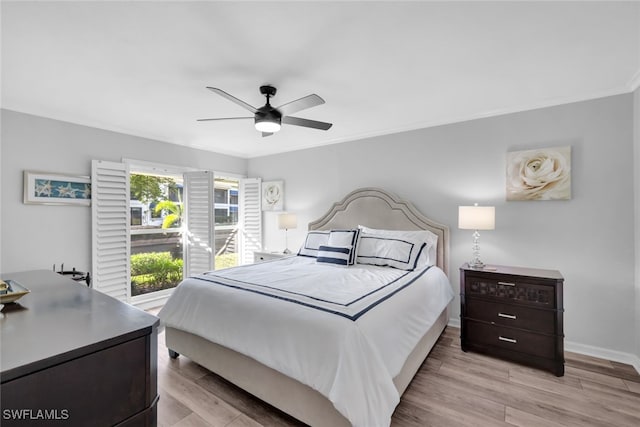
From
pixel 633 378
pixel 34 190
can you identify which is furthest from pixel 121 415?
pixel 633 378

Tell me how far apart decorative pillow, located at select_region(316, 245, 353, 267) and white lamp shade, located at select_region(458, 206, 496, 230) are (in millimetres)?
1229

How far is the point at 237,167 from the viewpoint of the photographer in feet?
17.7

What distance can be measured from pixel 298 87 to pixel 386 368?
7.56 feet

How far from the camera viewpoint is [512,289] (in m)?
2.66

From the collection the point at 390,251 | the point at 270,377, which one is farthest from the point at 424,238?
the point at 270,377

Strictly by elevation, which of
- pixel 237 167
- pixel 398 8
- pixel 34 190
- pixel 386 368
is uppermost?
pixel 398 8

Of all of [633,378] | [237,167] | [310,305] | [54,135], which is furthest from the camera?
[237,167]

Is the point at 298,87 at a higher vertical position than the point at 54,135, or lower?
higher

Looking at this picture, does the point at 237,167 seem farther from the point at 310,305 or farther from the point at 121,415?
the point at 121,415

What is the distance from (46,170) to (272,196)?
2.92m

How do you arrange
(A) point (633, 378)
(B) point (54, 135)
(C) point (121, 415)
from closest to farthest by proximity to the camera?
1. (C) point (121, 415)
2. (A) point (633, 378)
3. (B) point (54, 135)

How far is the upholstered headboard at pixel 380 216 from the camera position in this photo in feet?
11.4

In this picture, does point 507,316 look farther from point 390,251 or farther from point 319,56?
point 319,56

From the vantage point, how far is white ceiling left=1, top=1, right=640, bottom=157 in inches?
66.6
